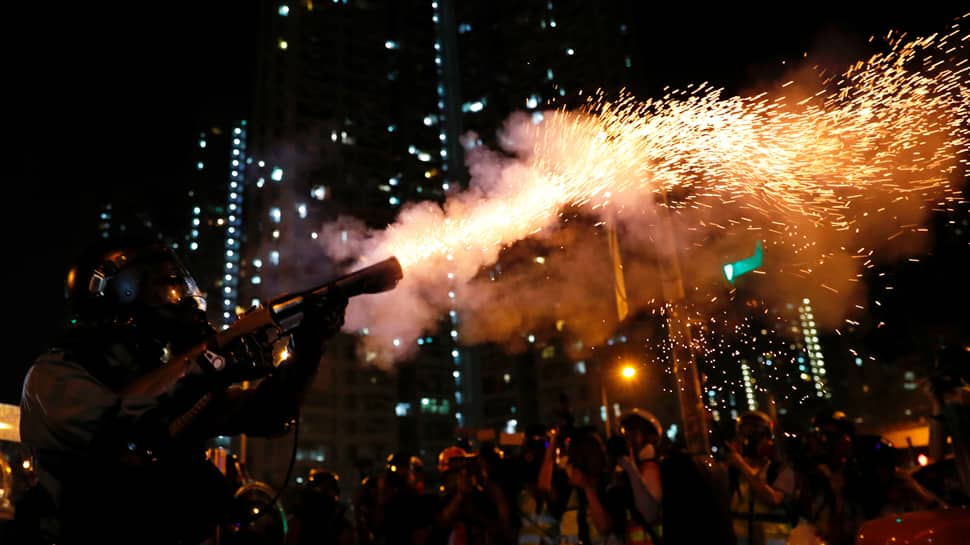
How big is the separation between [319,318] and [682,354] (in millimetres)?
6301

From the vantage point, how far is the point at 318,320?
10.2 ft

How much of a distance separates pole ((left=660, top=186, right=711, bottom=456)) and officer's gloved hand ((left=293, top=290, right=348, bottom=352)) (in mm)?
5202

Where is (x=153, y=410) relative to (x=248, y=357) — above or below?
below

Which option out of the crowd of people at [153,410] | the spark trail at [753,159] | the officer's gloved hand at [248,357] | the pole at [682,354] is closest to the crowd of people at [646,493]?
the crowd of people at [153,410]

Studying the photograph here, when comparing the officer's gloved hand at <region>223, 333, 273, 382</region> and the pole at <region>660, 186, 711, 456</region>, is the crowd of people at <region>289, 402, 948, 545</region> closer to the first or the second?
the pole at <region>660, 186, 711, 456</region>

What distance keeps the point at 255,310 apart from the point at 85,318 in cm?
81

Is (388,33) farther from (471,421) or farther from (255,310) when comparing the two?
(255,310)

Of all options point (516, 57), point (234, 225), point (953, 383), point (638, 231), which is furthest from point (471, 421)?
point (953, 383)

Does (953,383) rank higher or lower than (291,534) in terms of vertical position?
higher

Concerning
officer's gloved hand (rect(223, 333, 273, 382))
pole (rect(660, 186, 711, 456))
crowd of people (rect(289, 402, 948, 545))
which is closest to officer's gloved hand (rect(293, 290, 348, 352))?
officer's gloved hand (rect(223, 333, 273, 382))

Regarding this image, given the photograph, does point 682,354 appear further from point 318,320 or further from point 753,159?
point 318,320

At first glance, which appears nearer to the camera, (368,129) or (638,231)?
(638,231)

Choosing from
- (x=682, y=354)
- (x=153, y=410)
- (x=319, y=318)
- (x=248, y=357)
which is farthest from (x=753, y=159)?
(x=153, y=410)

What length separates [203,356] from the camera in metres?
2.69
